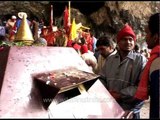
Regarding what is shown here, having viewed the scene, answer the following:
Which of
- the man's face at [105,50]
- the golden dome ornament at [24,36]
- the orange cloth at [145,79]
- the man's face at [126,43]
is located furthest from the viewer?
the man's face at [105,50]

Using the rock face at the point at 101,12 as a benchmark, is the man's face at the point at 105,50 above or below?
below

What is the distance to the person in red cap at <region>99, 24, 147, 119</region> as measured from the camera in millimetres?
2266

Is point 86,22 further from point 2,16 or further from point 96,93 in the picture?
point 96,93

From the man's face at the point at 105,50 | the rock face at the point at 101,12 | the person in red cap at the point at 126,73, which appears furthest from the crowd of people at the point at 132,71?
the rock face at the point at 101,12

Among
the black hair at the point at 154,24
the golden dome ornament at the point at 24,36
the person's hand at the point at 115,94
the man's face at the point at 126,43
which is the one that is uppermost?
the black hair at the point at 154,24

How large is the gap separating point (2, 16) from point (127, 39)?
43.7ft

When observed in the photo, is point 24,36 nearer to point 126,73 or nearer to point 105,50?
point 126,73

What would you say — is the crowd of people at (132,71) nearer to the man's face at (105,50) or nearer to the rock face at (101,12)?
the man's face at (105,50)

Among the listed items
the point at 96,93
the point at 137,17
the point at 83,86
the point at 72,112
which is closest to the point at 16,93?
the point at 72,112

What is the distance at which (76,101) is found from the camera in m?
1.73

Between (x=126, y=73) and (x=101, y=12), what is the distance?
12.5m

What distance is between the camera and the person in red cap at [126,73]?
7.43 ft

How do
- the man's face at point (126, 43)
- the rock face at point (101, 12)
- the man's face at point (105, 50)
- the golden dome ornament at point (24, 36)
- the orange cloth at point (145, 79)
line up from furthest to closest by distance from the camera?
the rock face at point (101, 12)
the man's face at point (105, 50)
the man's face at point (126, 43)
the golden dome ornament at point (24, 36)
the orange cloth at point (145, 79)

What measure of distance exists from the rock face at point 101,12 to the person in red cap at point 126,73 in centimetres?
1146
